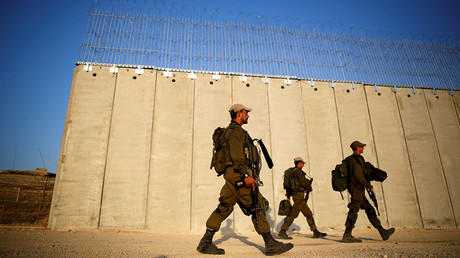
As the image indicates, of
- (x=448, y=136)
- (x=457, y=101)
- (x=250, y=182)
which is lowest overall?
(x=250, y=182)

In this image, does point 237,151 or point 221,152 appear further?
point 221,152

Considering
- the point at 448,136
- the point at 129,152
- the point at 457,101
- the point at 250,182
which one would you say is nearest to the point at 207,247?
the point at 250,182

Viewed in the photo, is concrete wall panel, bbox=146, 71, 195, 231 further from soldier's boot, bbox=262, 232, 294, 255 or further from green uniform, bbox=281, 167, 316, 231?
soldier's boot, bbox=262, 232, 294, 255

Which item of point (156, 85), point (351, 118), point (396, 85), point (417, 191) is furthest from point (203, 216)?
point (396, 85)

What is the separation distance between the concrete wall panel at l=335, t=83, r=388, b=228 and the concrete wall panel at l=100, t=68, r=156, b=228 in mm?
5767

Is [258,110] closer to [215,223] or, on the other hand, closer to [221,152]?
[221,152]

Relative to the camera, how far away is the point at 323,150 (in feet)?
24.9

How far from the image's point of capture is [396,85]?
8773 mm

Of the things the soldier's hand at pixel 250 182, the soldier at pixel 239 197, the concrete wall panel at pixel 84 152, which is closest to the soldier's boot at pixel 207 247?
the soldier at pixel 239 197

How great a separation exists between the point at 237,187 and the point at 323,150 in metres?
5.41

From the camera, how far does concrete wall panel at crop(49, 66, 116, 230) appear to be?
601cm

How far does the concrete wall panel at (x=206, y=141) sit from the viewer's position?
256 inches

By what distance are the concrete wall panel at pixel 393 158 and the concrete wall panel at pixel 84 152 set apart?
7.93 metres

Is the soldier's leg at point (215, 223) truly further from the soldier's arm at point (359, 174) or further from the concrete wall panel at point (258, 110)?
the concrete wall panel at point (258, 110)
